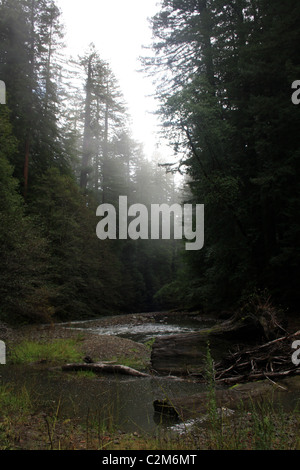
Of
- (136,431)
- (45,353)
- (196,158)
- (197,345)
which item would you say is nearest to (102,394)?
(136,431)

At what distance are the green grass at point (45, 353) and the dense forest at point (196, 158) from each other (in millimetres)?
3960

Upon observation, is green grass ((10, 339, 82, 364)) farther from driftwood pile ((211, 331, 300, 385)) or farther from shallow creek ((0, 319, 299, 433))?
driftwood pile ((211, 331, 300, 385))

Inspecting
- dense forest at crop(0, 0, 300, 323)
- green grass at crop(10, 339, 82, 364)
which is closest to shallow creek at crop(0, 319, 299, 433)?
green grass at crop(10, 339, 82, 364)

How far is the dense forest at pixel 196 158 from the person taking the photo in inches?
562

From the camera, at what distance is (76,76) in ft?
116

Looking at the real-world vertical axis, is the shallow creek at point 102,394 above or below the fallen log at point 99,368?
above

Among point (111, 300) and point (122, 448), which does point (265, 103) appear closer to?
point (122, 448)

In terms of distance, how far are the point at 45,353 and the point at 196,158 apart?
1230 cm

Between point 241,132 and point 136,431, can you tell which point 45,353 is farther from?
point 241,132

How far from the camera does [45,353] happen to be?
9.73 m

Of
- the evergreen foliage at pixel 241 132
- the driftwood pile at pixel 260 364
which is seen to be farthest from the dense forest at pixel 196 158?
the driftwood pile at pixel 260 364

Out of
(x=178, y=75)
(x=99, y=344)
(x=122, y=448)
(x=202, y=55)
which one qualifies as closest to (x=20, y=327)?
(x=99, y=344)

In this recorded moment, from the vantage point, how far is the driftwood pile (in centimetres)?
654

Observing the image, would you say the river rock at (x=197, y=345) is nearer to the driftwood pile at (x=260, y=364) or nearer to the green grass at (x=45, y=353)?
the driftwood pile at (x=260, y=364)
